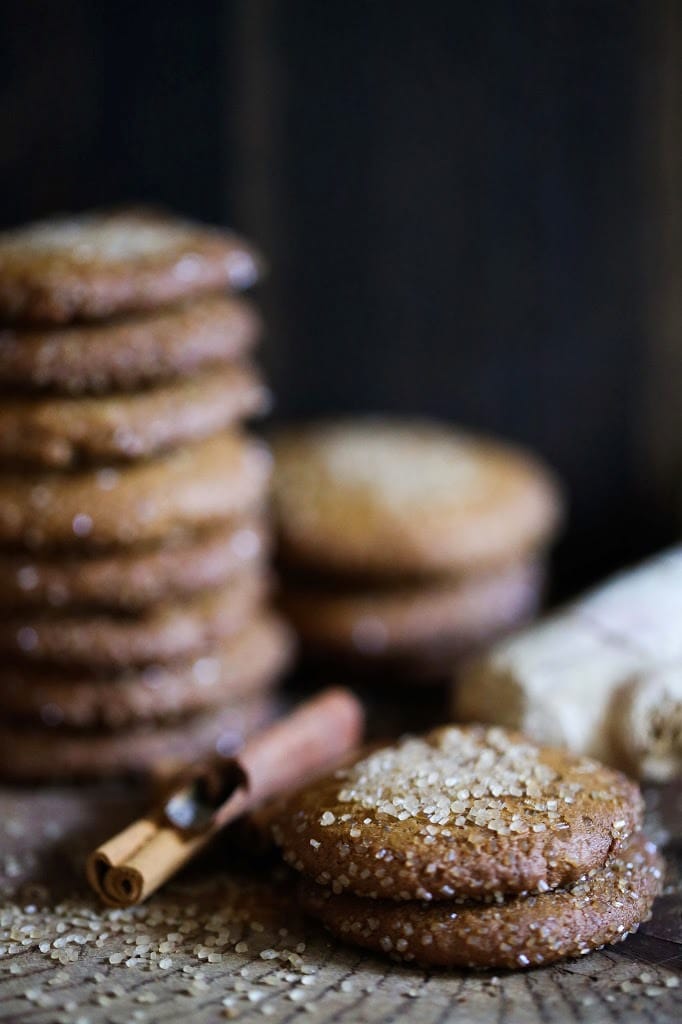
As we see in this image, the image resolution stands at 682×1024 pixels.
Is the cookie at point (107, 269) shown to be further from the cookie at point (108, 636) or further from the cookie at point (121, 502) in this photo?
the cookie at point (108, 636)

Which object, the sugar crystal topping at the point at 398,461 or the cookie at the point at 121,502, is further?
the sugar crystal topping at the point at 398,461

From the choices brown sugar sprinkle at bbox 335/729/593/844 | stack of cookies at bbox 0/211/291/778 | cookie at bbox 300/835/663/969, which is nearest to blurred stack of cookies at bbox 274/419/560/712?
stack of cookies at bbox 0/211/291/778

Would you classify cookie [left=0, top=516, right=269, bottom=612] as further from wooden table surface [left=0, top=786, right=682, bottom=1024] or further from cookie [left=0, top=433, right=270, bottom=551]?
wooden table surface [left=0, top=786, right=682, bottom=1024]

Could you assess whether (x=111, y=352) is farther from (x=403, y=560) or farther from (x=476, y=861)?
(x=476, y=861)

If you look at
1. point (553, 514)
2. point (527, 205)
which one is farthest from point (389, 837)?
point (527, 205)

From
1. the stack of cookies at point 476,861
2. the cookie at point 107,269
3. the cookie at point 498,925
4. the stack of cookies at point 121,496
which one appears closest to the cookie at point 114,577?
the stack of cookies at point 121,496

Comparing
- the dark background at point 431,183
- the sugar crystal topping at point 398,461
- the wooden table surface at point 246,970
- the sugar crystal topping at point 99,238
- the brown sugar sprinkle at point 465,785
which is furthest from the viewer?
the dark background at point 431,183

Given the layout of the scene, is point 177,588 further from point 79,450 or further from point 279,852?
point 279,852
